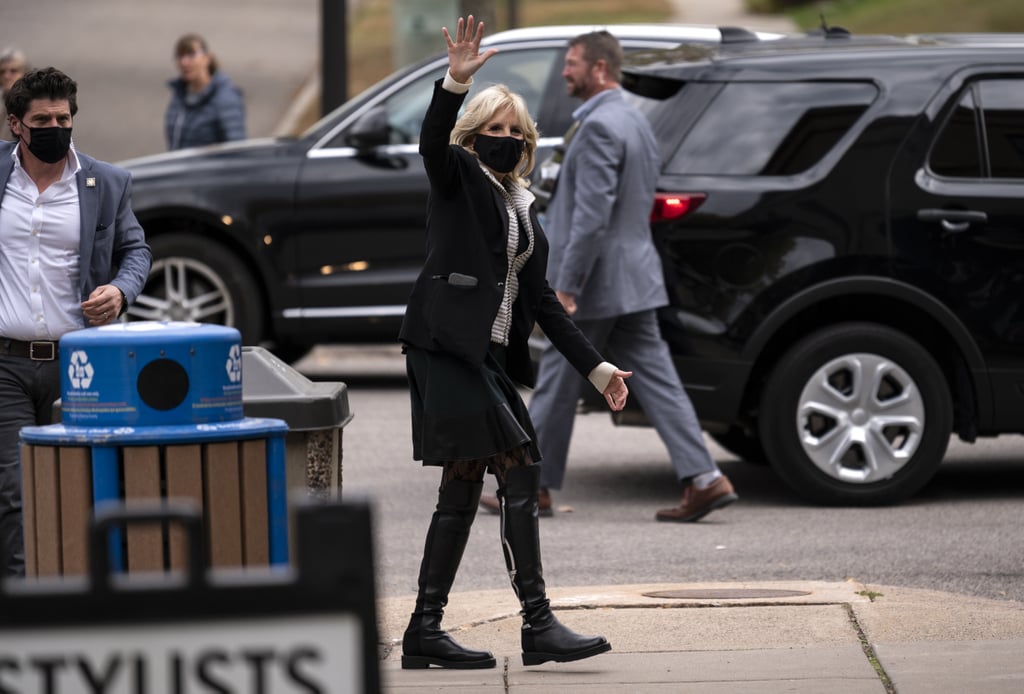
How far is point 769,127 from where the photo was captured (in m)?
8.02

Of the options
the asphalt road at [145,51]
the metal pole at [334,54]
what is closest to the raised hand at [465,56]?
the metal pole at [334,54]

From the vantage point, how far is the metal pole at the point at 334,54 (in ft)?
50.4

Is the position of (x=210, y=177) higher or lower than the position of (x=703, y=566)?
higher

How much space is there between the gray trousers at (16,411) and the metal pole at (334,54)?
33.6ft

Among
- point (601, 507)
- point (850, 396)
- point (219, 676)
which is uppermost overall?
point (219, 676)

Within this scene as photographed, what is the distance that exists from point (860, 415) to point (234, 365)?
14.1ft

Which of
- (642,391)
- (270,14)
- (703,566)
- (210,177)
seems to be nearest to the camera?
(703,566)

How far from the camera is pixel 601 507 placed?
821cm

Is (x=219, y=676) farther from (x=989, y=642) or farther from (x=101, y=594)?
(x=989, y=642)

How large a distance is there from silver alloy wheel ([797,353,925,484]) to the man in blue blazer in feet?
11.3

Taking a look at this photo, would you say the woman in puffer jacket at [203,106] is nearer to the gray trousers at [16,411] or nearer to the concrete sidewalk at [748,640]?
the concrete sidewalk at [748,640]

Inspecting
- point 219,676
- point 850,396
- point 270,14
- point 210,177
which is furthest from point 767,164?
point 270,14

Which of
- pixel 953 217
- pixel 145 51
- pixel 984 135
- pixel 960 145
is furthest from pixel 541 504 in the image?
pixel 145 51

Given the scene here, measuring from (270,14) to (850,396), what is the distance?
3115cm
